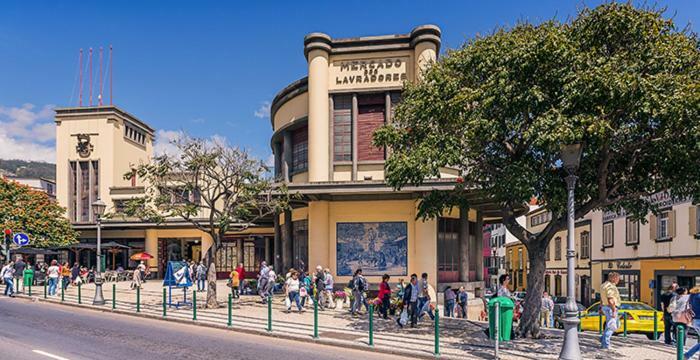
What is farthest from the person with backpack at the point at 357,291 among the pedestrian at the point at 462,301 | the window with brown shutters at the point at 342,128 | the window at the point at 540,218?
the window at the point at 540,218

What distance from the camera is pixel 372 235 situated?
80.0 ft

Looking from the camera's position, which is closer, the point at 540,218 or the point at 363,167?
the point at 363,167

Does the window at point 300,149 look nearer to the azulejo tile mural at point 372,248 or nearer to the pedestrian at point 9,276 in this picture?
the azulejo tile mural at point 372,248

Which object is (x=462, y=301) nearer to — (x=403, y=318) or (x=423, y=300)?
(x=423, y=300)

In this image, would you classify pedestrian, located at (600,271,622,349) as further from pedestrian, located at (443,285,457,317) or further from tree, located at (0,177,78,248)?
tree, located at (0,177,78,248)

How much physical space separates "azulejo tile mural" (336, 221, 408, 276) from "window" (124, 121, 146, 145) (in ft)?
102

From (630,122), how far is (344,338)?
8.08 m

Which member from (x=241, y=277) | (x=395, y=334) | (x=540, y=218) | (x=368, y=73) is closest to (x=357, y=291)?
(x=395, y=334)

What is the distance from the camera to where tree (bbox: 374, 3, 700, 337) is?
11516mm

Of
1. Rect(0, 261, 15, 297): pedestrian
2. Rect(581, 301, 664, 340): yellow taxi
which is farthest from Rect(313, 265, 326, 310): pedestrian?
Rect(0, 261, 15, 297): pedestrian

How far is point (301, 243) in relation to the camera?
26.8 m

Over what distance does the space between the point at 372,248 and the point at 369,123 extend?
17.2ft

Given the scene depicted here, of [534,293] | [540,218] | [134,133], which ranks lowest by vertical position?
[534,293]

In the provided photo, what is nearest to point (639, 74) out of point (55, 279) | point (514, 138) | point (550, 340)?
point (514, 138)
